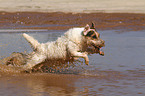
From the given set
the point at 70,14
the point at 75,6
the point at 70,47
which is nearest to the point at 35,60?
the point at 70,47

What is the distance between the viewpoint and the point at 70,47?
7.59 metres

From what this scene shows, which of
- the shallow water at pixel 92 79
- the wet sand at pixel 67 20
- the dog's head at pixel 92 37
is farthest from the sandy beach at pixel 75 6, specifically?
the dog's head at pixel 92 37

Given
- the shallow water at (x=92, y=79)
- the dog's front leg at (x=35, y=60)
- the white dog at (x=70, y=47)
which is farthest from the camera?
the dog's front leg at (x=35, y=60)

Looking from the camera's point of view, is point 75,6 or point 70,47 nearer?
point 70,47

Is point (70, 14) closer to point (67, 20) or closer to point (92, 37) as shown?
point (67, 20)

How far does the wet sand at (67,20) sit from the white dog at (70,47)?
32.0 feet

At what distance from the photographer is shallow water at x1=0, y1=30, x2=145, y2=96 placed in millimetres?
6496

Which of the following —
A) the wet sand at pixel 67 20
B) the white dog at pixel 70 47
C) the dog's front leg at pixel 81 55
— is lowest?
the dog's front leg at pixel 81 55

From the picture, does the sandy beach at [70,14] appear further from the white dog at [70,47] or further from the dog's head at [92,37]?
the dog's head at [92,37]

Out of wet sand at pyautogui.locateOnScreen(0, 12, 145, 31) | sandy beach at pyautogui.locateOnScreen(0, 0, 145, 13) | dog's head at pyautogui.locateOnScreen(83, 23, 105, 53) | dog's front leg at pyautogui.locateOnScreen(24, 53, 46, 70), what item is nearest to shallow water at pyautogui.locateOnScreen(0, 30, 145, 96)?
dog's front leg at pyautogui.locateOnScreen(24, 53, 46, 70)

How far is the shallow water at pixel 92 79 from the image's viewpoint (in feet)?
21.3

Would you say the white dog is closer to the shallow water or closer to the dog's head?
the dog's head

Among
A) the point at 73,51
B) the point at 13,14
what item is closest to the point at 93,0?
the point at 13,14

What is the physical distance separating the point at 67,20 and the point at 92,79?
12.5m
